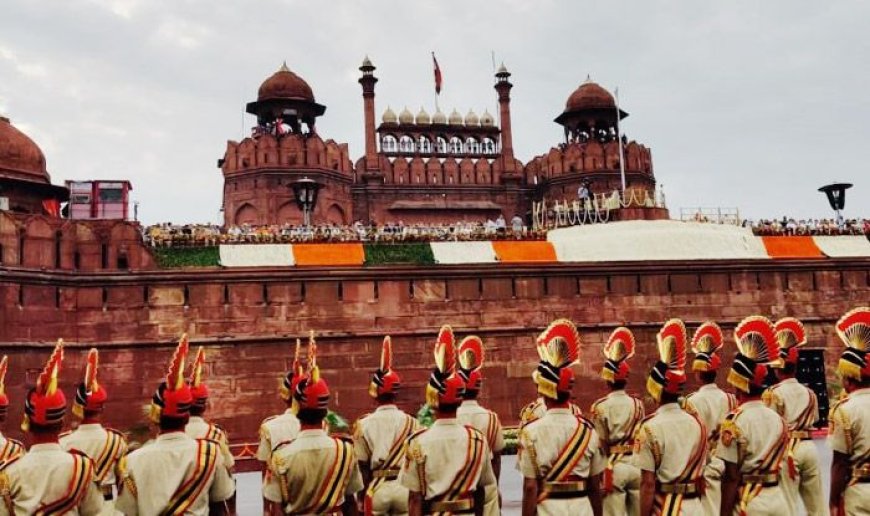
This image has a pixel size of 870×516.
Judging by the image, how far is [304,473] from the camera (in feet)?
15.6

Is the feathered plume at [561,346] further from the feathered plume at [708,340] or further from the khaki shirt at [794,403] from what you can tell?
the khaki shirt at [794,403]

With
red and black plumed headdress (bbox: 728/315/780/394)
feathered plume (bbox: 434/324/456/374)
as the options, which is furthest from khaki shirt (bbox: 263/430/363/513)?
red and black plumed headdress (bbox: 728/315/780/394)

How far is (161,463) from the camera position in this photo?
4.34 meters

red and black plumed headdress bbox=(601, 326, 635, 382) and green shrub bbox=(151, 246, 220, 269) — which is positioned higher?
green shrub bbox=(151, 246, 220, 269)

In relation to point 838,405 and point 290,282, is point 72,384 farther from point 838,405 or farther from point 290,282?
point 838,405

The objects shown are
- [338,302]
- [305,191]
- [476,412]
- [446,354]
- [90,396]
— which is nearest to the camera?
[446,354]

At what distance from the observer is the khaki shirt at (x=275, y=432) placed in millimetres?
7512

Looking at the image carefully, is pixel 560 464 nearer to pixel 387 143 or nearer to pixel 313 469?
pixel 313 469

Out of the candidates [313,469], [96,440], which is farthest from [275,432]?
[313,469]

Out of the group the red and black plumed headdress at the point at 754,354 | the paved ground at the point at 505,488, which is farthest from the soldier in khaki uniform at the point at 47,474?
the paved ground at the point at 505,488

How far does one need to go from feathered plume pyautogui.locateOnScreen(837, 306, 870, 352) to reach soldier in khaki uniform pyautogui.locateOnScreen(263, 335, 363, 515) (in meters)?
3.46

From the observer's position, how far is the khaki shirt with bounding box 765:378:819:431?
6.87 meters

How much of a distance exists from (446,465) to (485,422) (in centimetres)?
219

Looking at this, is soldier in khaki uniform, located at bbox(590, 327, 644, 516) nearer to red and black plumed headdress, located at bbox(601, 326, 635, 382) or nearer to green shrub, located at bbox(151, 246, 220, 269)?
red and black plumed headdress, located at bbox(601, 326, 635, 382)
